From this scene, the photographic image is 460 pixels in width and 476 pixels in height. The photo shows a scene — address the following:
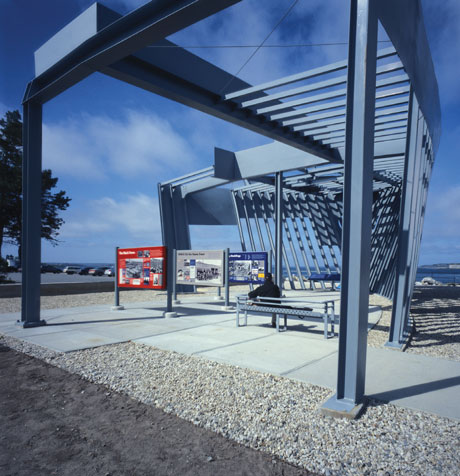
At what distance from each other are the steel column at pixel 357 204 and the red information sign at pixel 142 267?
6502 millimetres

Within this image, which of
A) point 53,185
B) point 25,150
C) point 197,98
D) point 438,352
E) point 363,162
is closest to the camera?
point 363,162

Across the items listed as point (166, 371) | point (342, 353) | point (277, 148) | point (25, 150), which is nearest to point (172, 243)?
point (277, 148)

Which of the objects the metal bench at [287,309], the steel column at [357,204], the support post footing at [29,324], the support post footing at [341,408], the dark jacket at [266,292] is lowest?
the support post footing at [29,324]

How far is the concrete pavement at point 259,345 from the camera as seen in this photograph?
4.27 m

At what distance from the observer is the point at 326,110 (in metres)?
8.76

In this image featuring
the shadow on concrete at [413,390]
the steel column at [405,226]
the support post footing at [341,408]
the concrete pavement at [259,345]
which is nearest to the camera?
the support post footing at [341,408]

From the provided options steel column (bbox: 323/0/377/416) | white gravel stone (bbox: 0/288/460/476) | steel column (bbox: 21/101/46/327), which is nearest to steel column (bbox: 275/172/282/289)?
white gravel stone (bbox: 0/288/460/476)

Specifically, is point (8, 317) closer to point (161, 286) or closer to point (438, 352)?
point (161, 286)

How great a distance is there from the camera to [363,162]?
3.78 metres

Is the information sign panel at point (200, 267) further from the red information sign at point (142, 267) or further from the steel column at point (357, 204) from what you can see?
the steel column at point (357, 204)

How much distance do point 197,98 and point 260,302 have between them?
4.37 m

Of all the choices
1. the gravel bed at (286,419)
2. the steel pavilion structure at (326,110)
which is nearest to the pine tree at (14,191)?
the steel pavilion structure at (326,110)

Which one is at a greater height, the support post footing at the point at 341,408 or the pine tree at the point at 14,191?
the pine tree at the point at 14,191

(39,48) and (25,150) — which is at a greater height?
(39,48)
